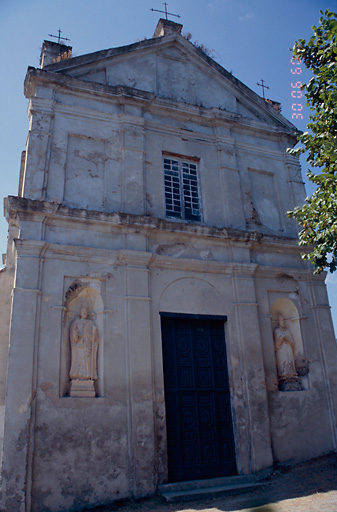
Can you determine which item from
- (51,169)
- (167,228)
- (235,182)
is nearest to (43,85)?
(51,169)

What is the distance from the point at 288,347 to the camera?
1159 centimetres

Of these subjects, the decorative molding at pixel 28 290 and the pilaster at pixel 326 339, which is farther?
the pilaster at pixel 326 339

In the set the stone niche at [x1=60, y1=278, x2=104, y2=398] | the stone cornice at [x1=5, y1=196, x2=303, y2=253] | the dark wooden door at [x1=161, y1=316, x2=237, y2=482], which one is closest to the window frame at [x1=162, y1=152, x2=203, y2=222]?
the stone cornice at [x1=5, y1=196, x2=303, y2=253]

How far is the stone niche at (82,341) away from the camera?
9.10 metres

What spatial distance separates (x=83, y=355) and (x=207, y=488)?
3513 mm

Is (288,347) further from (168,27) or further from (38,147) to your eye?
(168,27)

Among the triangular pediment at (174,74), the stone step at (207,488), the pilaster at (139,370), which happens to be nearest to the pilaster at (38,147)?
the triangular pediment at (174,74)

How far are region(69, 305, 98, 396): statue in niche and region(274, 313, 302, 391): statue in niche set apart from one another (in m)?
4.62

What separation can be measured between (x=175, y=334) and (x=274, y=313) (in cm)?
299

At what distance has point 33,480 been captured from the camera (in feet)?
26.3

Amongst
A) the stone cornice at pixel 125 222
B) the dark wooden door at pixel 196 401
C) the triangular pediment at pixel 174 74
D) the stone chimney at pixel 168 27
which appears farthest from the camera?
the stone chimney at pixel 168 27

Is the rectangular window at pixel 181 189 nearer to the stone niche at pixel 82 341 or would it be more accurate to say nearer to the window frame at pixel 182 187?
the window frame at pixel 182 187

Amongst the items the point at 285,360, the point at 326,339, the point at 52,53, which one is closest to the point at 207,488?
the point at 285,360

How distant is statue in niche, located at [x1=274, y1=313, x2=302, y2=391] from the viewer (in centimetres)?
1134
